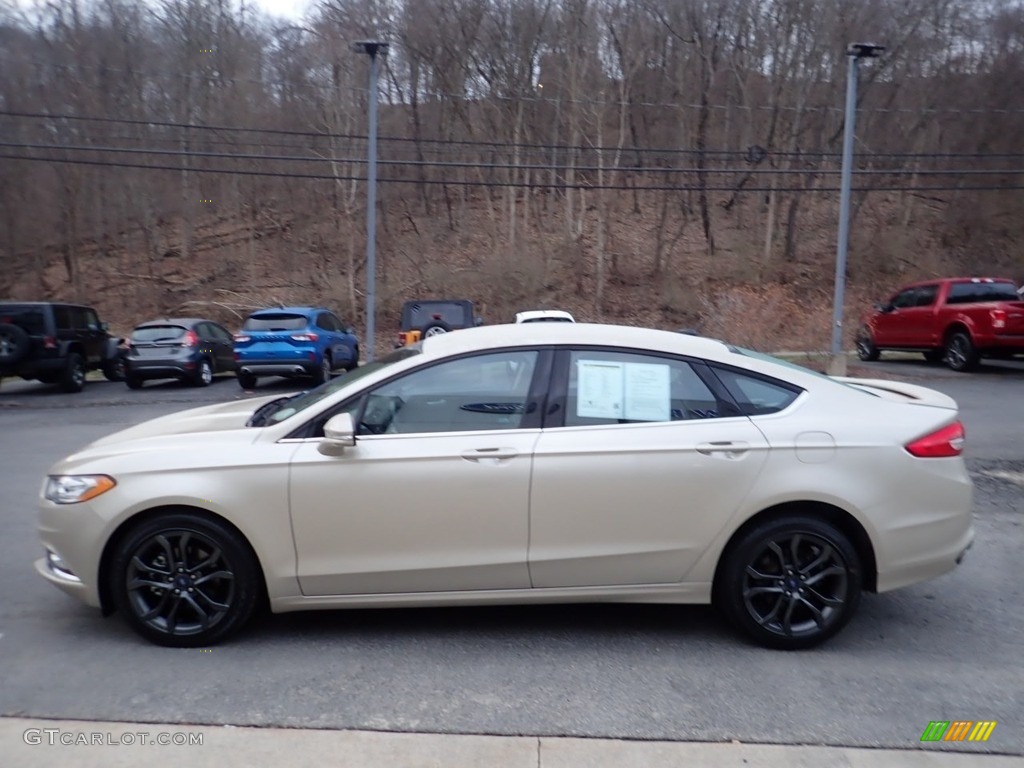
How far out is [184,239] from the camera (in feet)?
129

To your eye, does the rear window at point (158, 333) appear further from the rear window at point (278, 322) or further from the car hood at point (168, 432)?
the car hood at point (168, 432)

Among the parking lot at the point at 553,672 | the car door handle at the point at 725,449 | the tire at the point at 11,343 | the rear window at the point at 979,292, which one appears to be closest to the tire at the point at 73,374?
the tire at the point at 11,343

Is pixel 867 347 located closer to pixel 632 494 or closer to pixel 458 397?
pixel 632 494

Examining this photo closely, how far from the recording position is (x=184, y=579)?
4574mm

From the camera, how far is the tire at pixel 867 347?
2241 centimetres

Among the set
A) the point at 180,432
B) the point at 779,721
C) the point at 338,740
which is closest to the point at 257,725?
the point at 338,740

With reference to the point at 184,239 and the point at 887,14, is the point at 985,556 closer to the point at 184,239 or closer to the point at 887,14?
the point at 887,14

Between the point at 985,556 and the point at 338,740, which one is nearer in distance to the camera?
the point at 338,740

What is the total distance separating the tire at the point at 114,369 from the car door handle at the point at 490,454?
1766cm

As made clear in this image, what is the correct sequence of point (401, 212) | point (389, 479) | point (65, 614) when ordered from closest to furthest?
point (389, 479) < point (65, 614) < point (401, 212)

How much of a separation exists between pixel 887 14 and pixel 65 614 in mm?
36630

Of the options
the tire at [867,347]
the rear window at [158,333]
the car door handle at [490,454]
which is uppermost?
the car door handle at [490,454]

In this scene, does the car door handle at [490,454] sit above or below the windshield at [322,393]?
below

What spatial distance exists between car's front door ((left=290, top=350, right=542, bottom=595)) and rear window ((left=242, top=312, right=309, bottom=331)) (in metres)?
14.1
